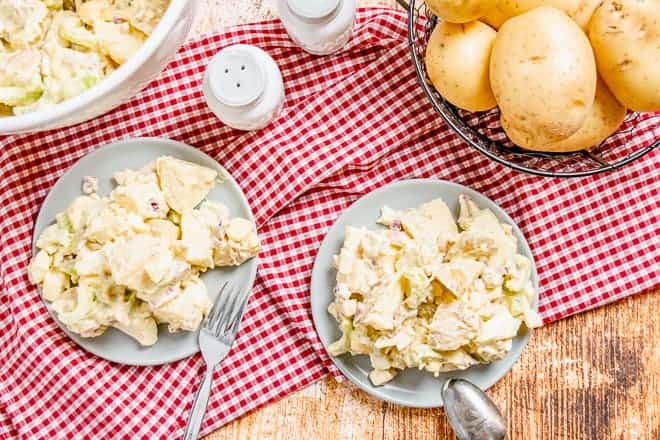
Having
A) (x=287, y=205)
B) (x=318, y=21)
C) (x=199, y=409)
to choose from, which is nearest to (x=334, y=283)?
(x=287, y=205)

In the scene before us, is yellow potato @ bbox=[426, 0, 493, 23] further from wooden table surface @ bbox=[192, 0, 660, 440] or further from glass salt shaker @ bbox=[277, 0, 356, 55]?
wooden table surface @ bbox=[192, 0, 660, 440]

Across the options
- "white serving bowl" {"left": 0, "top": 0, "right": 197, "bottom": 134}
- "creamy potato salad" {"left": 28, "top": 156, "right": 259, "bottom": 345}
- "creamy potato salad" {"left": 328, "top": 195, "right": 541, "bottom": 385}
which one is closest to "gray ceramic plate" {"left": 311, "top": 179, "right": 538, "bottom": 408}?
"creamy potato salad" {"left": 328, "top": 195, "right": 541, "bottom": 385}

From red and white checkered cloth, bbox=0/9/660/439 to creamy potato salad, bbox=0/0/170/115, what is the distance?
0.78ft

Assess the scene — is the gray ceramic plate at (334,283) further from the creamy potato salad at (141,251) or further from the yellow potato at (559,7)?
the yellow potato at (559,7)

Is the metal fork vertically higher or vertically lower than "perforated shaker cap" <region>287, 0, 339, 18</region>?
lower

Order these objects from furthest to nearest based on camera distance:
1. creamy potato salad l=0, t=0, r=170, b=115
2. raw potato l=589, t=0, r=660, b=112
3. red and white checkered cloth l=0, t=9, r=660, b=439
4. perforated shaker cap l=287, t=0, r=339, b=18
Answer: red and white checkered cloth l=0, t=9, r=660, b=439 → perforated shaker cap l=287, t=0, r=339, b=18 → creamy potato salad l=0, t=0, r=170, b=115 → raw potato l=589, t=0, r=660, b=112

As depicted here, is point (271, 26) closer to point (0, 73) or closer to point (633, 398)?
point (0, 73)

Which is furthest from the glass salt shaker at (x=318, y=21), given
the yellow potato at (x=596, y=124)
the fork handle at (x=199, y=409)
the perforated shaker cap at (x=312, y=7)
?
the fork handle at (x=199, y=409)

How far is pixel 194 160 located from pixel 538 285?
552mm

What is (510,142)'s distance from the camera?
1.21 metres

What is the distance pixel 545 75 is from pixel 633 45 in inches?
4.1

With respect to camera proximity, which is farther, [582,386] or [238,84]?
[582,386]

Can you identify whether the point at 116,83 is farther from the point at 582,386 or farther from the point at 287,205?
the point at 582,386

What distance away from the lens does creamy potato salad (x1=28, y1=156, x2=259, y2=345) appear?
1183 mm
